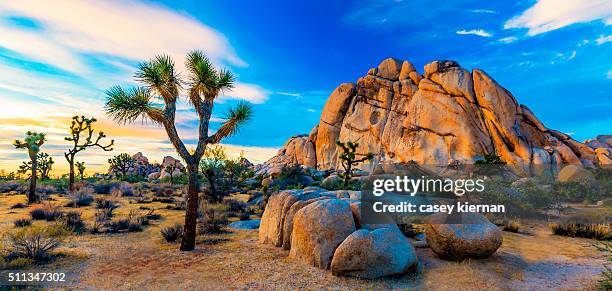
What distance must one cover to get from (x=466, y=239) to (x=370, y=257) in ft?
9.98

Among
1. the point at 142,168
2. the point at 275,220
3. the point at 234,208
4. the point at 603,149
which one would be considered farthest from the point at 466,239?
the point at 142,168

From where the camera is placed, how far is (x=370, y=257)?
7961 millimetres

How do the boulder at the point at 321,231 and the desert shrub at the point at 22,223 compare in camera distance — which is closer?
the boulder at the point at 321,231

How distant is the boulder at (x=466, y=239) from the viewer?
29.6 ft

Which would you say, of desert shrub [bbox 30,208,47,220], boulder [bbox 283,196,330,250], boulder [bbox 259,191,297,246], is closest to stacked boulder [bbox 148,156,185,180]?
desert shrub [bbox 30,208,47,220]

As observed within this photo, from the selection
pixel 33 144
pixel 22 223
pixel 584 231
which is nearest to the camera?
pixel 584 231

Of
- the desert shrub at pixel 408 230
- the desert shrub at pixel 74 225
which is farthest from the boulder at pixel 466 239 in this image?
the desert shrub at pixel 74 225

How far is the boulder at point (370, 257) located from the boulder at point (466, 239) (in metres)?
1.53

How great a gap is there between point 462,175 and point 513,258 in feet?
108

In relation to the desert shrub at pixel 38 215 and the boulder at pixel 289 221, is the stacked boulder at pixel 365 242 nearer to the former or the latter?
the boulder at pixel 289 221

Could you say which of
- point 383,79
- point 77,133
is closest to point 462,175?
point 383,79

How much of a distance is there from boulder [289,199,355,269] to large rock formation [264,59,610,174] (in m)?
41.3
